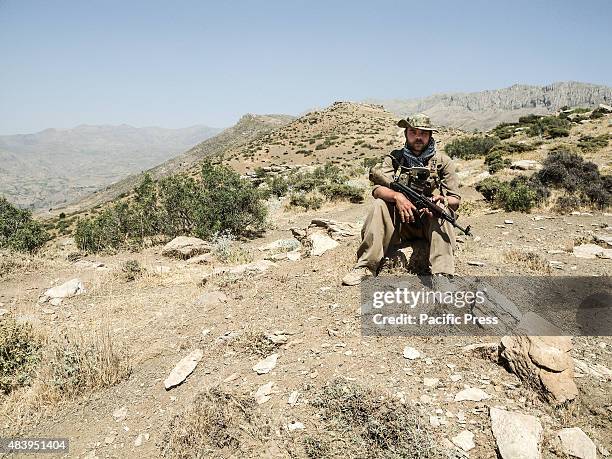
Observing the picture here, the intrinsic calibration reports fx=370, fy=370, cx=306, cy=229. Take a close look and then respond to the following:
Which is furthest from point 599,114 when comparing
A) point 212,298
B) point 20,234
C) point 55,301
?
point 20,234

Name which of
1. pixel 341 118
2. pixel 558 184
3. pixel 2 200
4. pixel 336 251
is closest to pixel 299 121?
pixel 341 118

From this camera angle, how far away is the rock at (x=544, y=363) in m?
2.81

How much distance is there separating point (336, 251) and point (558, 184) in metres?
8.20

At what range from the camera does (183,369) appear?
3805 mm

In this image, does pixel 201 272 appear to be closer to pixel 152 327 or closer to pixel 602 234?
pixel 152 327

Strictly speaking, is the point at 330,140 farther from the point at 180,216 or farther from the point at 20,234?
the point at 20,234

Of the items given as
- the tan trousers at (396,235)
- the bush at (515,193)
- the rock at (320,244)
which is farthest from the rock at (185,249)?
the bush at (515,193)

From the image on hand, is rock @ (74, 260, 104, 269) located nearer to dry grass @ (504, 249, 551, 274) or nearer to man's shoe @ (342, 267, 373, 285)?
man's shoe @ (342, 267, 373, 285)

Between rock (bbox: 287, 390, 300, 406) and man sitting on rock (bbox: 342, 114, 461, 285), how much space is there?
74.6 inches

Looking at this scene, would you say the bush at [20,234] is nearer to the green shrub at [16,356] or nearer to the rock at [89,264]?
the rock at [89,264]

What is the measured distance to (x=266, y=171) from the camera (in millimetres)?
31156

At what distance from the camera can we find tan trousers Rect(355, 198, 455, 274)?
427 centimetres

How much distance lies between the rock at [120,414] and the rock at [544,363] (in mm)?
3435

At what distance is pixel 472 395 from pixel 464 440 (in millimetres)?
426
